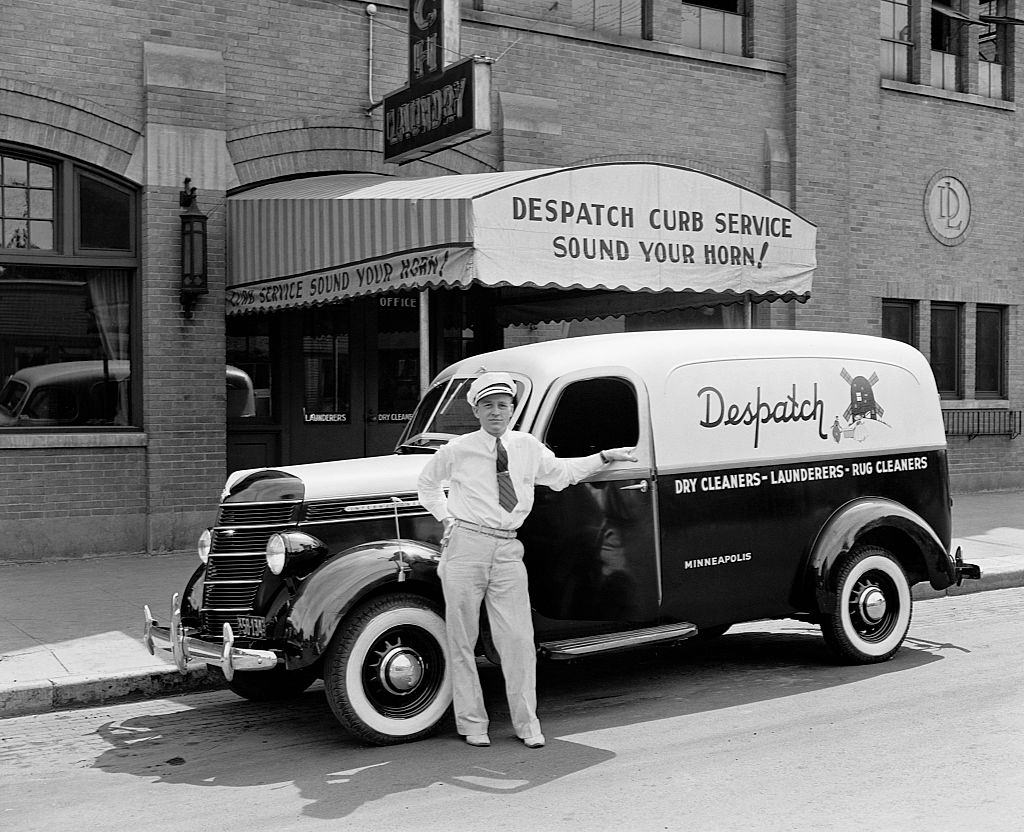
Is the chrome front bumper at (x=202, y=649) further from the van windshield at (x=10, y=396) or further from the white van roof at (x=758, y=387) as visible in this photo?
the van windshield at (x=10, y=396)

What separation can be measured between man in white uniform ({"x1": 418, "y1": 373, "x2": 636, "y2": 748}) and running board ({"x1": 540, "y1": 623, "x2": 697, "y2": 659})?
1.22ft

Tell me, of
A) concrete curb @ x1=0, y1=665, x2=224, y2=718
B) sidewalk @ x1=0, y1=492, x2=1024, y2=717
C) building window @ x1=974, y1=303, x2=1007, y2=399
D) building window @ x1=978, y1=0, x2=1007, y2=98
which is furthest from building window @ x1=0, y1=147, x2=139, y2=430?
building window @ x1=978, y1=0, x2=1007, y2=98

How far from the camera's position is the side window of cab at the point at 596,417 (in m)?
7.18

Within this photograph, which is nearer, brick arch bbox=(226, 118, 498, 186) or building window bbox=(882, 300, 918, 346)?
brick arch bbox=(226, 118, 498, 186)

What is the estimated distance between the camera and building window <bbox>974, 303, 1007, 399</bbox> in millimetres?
19203

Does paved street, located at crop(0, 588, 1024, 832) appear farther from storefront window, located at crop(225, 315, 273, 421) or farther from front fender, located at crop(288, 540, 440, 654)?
storefront window, located at crop(225, 315, 273, 421)

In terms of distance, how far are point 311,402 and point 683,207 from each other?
5.19 metres

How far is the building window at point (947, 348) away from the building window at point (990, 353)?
39 centimetres

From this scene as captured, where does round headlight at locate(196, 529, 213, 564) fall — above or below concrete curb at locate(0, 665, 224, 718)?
above

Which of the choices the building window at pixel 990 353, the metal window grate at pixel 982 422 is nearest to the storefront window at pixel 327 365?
the metal window grate at pixel 982 422

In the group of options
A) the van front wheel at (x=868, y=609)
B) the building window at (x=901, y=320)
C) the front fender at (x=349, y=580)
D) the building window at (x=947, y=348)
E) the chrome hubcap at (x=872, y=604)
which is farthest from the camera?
the building window at (x=947, y=348)

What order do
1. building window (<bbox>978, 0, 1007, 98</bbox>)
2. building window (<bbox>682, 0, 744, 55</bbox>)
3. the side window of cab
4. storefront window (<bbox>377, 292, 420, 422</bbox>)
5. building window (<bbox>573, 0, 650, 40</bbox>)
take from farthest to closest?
1. building window (<bbox>978, 0, 1007, 98</bbox>)
2. building window (<bbox>682, 0, 744, 55</bbox>)
3. building window (<bbox>573, 0, 650, 40</bbox>)
4. storefront window (<bbox>377, 292, 420, 422</bbox>)
5. the side window of cab

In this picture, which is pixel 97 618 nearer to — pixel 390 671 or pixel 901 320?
pixel 390 671

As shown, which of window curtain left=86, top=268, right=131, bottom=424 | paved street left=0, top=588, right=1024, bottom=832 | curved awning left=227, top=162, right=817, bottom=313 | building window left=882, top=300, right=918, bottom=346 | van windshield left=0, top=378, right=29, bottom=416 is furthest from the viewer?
building window left=882, top=300, right=918, bottom=346
